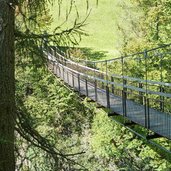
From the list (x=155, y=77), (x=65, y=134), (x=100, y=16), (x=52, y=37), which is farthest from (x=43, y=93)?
(x=100, y=16)

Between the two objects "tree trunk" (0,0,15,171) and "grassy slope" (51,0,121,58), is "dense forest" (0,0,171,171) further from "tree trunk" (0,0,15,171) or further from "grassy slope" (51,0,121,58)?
"grassy slope" (51,0,121,58)

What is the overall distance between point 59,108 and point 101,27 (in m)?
18.5

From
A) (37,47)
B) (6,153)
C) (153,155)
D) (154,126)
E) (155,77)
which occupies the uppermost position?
(37,47)

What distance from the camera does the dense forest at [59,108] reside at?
2373 mm

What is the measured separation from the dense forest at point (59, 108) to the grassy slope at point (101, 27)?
32.7ft

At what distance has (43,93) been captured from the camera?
19.5 meters

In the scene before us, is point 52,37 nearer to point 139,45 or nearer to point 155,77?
point 155,77

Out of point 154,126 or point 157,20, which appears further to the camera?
point 157,20

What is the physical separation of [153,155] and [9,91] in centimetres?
994

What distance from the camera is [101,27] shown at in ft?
117

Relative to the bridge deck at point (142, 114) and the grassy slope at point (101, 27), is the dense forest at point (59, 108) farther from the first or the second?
the grassy slope at point (101, 27)

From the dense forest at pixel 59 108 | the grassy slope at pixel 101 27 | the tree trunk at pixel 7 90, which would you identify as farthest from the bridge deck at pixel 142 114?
the grassy slope at pixel 101 27

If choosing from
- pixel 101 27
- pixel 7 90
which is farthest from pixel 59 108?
pixel 101 27

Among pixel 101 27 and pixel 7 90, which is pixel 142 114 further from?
pixel 101 27
